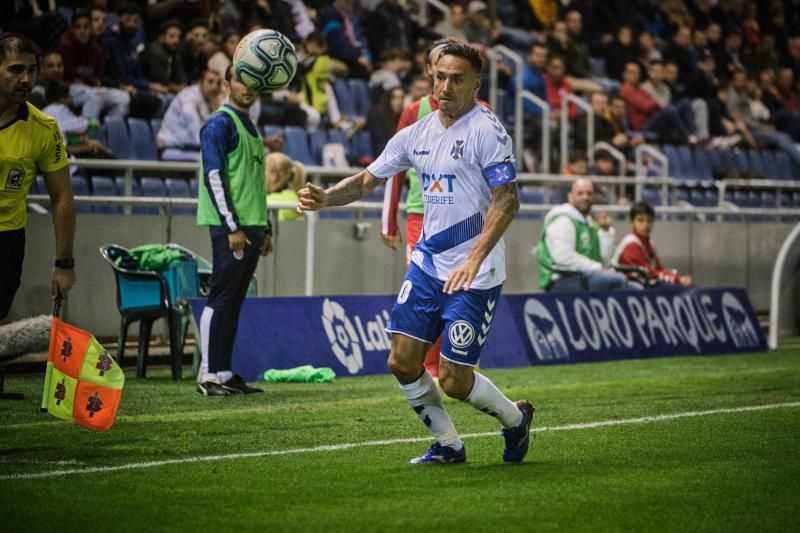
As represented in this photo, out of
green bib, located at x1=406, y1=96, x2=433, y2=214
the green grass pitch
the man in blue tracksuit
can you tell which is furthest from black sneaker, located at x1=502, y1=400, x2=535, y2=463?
the man in blue tracksuit

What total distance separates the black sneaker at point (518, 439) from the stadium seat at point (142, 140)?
864cm

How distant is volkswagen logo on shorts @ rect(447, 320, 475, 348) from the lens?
263 inches

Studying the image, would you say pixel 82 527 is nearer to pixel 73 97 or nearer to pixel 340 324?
pixel 340 324

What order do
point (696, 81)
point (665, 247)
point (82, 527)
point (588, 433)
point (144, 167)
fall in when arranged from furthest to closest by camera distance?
point (696, 81) → point (665, 247) → point (144, 167) → point (588, 433) → point (82, 527)

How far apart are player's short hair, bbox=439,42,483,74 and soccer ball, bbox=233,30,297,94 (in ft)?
10.5

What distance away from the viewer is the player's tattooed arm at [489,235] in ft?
21.4

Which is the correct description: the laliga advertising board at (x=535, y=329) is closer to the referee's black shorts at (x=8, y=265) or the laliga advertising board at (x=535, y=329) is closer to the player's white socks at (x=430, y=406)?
the referee's black shorts at (x=8, y=265)

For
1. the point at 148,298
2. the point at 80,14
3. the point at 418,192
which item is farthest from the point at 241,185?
the point at 80,14

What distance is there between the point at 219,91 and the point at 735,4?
16.3 meters

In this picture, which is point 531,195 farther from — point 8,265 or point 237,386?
point 8,265

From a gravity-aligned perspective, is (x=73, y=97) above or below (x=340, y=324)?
above

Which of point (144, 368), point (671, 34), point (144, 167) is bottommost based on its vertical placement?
point (144, 368)

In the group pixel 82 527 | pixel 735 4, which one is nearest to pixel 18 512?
pixel 82 527

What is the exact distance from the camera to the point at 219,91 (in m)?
14.8
